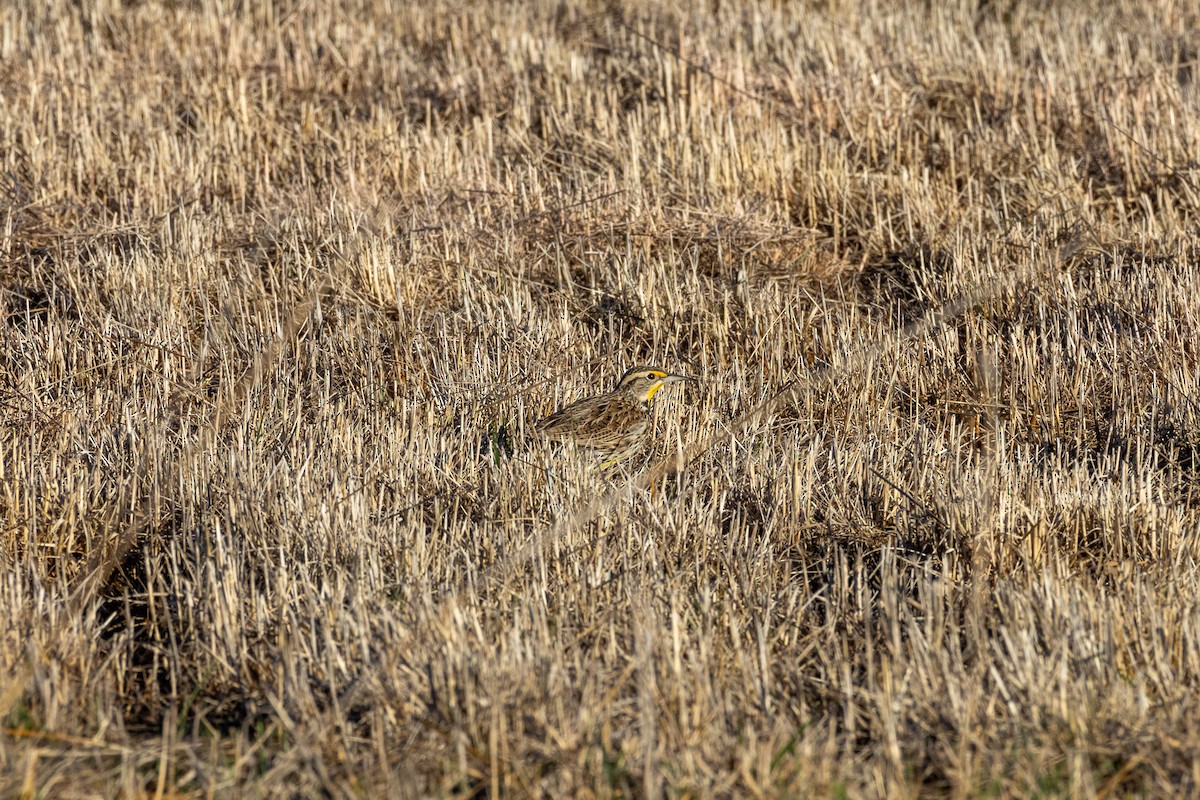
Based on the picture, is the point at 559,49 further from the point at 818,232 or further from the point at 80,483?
the point at 80,483

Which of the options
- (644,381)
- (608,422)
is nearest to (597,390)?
(644,381)

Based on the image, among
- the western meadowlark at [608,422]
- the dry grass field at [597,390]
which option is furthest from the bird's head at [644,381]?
the dry grass field at [597,390]

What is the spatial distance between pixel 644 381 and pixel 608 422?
1.53 feet

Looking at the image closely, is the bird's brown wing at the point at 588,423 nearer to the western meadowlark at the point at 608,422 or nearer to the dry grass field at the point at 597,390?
the western meadowlark at the point at 608,422

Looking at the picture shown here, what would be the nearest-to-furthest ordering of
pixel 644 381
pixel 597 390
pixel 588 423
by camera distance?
pixel 588 423 → pixel 644 381 → pixel 597 390

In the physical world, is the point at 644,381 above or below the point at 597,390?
above

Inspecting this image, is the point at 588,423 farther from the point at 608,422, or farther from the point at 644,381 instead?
the point at 644,381

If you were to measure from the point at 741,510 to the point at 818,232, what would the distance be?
3572 millimetres

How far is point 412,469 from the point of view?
17.8 ft

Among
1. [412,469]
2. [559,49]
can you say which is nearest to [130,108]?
[559,49]

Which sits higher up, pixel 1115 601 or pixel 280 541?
pixel 1115 601

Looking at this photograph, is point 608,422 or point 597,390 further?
point 597,390

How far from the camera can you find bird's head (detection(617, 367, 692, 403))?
6.59 meters

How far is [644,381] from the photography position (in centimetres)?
662
